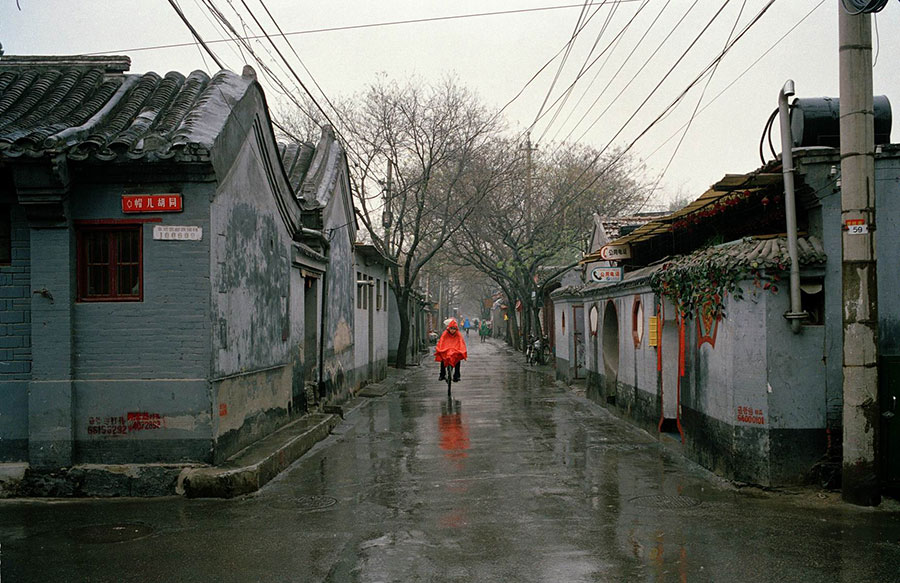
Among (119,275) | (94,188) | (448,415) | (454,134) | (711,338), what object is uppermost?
(454,134)

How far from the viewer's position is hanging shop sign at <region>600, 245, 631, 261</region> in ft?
52.8

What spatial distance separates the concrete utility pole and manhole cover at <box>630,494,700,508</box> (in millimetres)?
1603

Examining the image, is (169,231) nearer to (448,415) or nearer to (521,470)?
(521,470)

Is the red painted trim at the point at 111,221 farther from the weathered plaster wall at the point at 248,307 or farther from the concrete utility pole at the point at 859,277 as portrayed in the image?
the concrete utility pole at the point at 859,277

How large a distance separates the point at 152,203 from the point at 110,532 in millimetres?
3813

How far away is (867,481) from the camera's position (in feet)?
26.1

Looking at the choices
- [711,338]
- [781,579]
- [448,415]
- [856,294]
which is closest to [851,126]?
[856,294]

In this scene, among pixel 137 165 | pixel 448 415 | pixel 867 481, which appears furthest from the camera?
pixel 448 415

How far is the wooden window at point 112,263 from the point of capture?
9406 mm

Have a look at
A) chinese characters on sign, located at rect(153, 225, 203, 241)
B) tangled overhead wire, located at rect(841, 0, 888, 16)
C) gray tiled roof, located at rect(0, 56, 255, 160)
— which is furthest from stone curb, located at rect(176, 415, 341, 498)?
tangled overhead wire, located at rect(841, 0, 888, 16)

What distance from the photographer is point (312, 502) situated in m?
8.67

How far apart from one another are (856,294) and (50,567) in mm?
8006

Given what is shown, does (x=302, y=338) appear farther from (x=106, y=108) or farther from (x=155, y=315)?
(x=106, y=108)

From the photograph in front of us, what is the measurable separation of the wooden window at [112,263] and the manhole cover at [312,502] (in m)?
3.20
